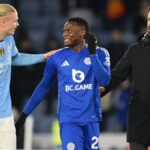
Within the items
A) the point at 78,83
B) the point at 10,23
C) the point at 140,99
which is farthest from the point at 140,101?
the point at 10,23

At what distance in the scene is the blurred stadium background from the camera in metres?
14.8

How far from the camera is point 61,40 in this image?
16.5m

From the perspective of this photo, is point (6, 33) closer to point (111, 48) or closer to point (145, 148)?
point (145, 148)

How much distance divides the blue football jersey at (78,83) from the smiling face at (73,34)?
11 cm

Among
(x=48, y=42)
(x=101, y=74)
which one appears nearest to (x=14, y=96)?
(x=48, y=42)

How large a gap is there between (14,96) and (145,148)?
7.10 meters

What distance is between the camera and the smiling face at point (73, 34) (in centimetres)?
902

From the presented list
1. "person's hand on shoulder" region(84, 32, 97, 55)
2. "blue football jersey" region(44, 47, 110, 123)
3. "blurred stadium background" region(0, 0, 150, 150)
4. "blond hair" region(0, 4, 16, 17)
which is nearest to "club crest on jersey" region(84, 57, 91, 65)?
"blue football jersey" region(44, 47, 110, 123)

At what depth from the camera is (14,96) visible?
15359mm

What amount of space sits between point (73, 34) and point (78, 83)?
0.53 m

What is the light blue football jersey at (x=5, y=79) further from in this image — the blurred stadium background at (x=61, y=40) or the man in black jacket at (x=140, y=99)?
the blurred stadium background at (x=61, y=40)

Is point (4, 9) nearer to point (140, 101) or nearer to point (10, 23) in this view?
point (10, 23)

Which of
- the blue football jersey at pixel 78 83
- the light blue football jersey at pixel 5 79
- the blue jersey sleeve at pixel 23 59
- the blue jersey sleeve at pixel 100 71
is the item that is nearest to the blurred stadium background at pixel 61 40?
the blue football jersey at pixel 78 83

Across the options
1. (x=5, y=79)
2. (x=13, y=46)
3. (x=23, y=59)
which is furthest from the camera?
(x=23, y=59)
